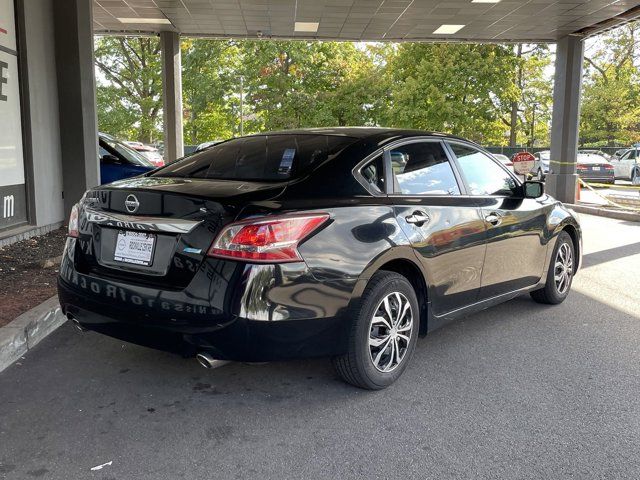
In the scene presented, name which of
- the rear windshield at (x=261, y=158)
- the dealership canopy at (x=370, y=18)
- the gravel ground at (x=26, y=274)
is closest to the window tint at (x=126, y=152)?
the dealership canopy at (x=370, y=18)

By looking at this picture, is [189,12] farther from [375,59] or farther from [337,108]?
[375,59]

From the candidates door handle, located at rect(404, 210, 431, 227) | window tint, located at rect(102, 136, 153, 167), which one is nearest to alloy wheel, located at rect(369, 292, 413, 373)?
door handle, located at rect(404, 210, 431, 227)

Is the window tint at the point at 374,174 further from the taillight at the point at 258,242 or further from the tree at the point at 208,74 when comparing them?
the tree at the point at 208,74

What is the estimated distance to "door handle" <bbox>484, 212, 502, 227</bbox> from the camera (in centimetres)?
457

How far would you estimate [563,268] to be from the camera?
5785 mm

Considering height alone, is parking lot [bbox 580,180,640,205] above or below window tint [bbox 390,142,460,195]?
below

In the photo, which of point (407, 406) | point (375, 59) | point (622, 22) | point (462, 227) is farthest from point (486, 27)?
point (375, 59)

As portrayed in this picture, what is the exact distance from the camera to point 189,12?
14.0 metres

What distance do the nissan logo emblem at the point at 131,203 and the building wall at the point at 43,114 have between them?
5818 mm

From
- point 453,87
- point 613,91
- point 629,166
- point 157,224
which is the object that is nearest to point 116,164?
point 157,224

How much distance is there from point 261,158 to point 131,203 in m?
1.00

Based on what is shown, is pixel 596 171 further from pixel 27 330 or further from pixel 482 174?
pixel 27 330

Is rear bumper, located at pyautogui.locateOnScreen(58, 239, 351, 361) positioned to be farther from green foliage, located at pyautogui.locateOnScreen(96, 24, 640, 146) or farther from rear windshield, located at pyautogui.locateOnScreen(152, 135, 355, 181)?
green foliage, located at pyautogui.locateOnScreen(96, 24, 640, 146)

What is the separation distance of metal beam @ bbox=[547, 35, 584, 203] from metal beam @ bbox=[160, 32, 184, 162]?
398 inches
